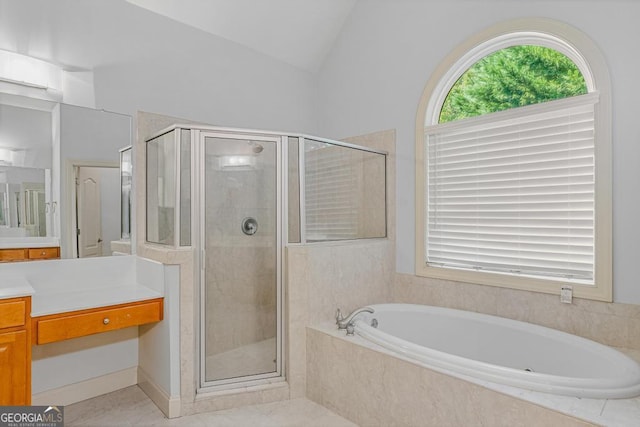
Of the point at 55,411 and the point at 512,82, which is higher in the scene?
the point at 512,82

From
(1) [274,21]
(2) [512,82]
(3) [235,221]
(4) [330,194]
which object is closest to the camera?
(3) [235,221]

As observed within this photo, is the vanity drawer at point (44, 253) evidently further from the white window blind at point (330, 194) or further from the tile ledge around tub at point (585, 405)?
the tile ledge around tub at point (585, 405)

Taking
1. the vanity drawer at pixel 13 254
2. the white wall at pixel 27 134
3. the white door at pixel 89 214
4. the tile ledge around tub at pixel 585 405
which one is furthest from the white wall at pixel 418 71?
the vanity drawer at pixel 13 254

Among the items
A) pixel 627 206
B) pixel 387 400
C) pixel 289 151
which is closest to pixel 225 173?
pixel 289 151

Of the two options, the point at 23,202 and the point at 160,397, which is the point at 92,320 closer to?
the point at 160,397

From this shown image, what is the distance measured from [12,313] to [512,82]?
329cm

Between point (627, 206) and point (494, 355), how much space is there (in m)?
1.16

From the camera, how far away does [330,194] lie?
2893mm

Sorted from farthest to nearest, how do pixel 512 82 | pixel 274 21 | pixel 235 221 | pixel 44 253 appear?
pixel 274 21, pixel 512 82, pixel 235 221, pixel 44 253

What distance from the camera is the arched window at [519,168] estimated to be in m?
2.28

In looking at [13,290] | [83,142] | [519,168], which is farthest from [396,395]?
[83,142]

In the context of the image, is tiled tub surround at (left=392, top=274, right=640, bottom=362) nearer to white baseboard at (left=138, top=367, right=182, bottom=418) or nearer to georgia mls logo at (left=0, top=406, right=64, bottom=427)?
white baseboard at (left=138, top=367, right=182, bottom=418)

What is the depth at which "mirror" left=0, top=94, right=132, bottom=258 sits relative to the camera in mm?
2268

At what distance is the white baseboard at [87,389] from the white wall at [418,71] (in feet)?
7.27
